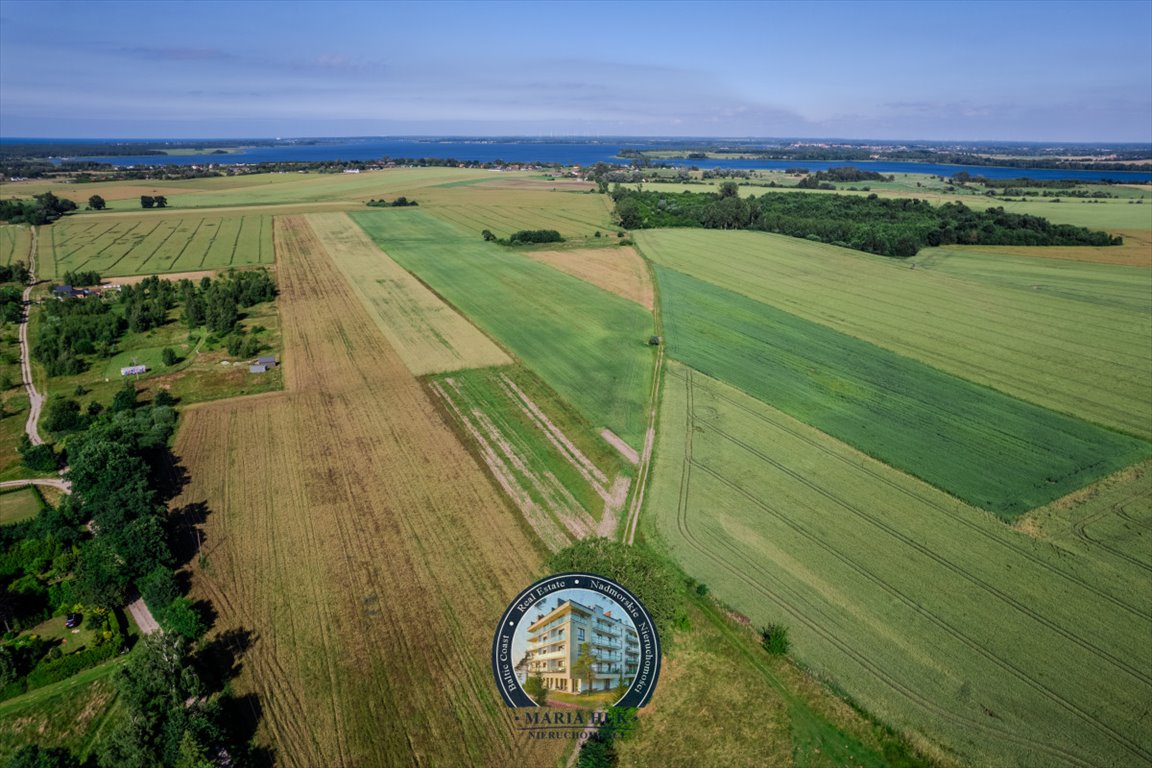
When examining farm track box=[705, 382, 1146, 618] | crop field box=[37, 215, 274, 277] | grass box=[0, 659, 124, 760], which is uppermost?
crop field box=[37, 215, 274, 277]

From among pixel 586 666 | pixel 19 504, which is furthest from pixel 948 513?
pixel 19 504

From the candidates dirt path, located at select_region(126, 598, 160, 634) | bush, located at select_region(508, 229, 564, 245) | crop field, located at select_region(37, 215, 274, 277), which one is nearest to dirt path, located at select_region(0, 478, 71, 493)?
dirt path, located at select_region(126, 598, 160, 634)

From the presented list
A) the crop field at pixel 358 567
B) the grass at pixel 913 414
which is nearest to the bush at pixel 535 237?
the grass at pixel 913 414

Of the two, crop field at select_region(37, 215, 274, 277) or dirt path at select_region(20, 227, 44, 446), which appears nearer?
dirt path at select_region(20, 227, 44, 446)

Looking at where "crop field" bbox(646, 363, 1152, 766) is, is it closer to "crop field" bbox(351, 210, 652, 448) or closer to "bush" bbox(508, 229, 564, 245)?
"crop field" bbox(351, 210, 652, 448)

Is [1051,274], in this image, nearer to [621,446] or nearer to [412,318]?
[621,446]

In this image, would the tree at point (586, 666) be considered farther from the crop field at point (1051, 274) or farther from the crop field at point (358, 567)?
the crop field at point (1051, 274)
